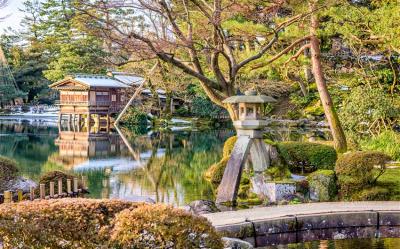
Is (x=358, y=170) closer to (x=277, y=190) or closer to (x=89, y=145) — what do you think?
(x=277, y=190)

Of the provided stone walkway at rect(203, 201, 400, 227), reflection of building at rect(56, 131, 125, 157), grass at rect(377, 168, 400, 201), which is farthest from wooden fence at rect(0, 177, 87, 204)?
reflection of building at rect(56, 131, 125, 157)

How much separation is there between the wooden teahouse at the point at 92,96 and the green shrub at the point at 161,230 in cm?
3814

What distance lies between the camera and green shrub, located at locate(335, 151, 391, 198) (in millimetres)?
11320

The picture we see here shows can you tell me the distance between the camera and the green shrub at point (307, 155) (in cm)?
1397

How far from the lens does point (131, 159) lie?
864 inches

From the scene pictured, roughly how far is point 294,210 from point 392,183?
332cm

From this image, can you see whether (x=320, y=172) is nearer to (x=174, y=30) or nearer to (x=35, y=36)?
(x=174, y=30)

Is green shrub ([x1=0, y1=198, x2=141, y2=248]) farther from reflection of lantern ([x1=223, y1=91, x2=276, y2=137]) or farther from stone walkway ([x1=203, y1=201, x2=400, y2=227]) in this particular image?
reflection of lantern ([x1=223, y1=91, x2=276, y2=137])

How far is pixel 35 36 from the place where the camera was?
180 feet

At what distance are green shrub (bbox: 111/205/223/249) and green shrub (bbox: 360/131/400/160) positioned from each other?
12.2 meters

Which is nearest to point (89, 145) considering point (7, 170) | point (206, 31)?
point (206, 31)

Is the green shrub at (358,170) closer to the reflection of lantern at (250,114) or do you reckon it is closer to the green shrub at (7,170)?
the reflection of lantern at (250,114)

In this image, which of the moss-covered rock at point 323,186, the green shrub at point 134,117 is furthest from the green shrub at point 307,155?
the green shrub at point 134,117

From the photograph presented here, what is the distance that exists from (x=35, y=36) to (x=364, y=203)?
5004 centimetres
